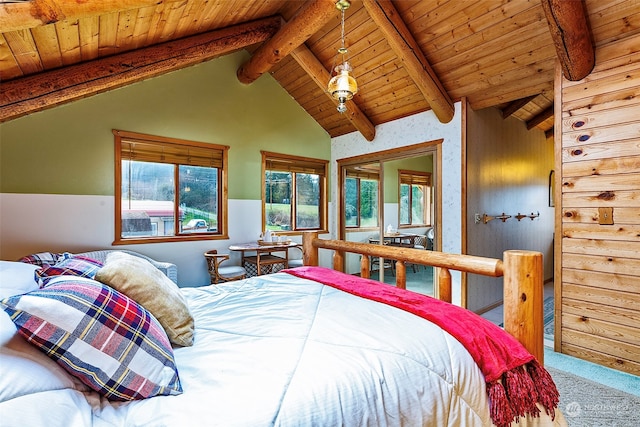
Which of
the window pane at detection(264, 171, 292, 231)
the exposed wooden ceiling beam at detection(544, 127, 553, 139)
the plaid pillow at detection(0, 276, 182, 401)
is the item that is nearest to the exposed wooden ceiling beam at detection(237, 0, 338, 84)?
the window pane at detection(264, 171, 292, 231)

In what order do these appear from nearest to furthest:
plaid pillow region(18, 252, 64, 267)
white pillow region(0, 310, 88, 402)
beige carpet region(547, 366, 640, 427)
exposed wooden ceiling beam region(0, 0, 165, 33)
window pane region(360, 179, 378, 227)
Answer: white pillow region(0, 310, 88, 402), exposed wooden ceiling beam region(0, 0, 165, 33), beige carpet region(547, 366, 640, 427), plaid pillow region(18, 252, 64, 267), window pane region(360, 179, 378, 227)

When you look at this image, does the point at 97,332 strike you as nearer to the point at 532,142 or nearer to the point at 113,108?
the point at 113,108

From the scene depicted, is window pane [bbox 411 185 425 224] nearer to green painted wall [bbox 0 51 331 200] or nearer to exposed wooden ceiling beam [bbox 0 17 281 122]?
green painted wall [bbox 0 51 331 200]

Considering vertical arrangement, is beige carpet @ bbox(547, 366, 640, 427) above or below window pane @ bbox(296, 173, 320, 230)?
below

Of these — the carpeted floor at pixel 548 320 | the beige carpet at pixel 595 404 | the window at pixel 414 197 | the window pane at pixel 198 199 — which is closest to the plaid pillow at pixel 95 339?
the beige carpet at pixel 595 404

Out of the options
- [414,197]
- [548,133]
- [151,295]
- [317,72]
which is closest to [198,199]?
[317,72]

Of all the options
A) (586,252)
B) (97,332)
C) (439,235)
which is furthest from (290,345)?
(439,235)

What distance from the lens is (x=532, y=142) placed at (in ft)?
16.0

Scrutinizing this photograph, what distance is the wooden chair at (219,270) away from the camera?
12.3ft

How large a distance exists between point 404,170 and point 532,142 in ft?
7.45

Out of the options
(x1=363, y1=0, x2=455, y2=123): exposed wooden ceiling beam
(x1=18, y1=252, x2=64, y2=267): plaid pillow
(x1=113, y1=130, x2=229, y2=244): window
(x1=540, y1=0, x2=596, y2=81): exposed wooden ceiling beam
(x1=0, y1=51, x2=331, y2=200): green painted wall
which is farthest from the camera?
(x1=113, y1=130, x2=229, y2=244): window

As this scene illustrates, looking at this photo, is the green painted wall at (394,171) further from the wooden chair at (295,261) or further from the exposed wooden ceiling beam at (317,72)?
the wooden chair at (295,261)

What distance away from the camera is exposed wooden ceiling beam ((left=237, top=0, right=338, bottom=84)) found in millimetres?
2887

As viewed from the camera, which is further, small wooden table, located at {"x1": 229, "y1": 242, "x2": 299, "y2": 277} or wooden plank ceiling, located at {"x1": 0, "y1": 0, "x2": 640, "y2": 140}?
small wooden table, located at {"x1": 229, "y1": 242, "x2": 299, "y2": 277}
